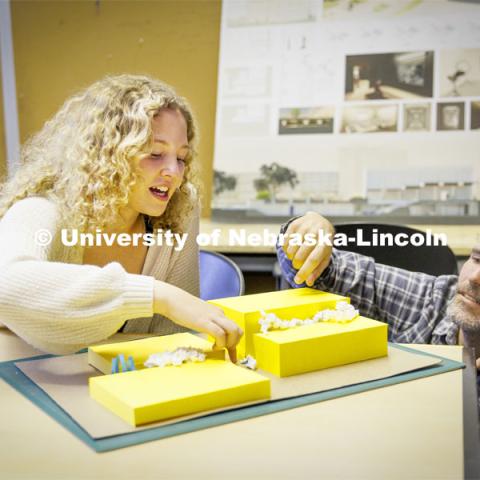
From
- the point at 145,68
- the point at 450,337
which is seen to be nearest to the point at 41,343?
the point at 450,337

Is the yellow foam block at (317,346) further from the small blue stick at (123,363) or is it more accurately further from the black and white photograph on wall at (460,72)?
the black and white photograph on wall at (460,72)

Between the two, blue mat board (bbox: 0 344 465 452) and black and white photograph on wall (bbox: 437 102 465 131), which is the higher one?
black and white photograph on wall (bbox: 437 102 465 131)

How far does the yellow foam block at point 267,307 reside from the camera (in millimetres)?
1123

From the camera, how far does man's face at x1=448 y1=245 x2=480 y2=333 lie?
1430 millimetres

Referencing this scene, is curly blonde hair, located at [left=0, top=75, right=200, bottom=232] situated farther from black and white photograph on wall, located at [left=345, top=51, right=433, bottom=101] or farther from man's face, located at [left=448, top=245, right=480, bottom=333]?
black and white photograph on wall, located at [left=345, top=51, right=433, bottom=101]

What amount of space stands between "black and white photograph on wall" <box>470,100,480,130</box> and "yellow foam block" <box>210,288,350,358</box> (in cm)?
166

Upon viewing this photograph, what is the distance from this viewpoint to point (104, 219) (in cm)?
152

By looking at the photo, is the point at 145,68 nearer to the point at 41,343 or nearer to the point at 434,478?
the point at 41,343

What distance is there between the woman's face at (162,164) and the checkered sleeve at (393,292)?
1.07ft

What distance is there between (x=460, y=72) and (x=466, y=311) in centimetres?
154

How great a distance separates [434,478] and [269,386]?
11.0 inches

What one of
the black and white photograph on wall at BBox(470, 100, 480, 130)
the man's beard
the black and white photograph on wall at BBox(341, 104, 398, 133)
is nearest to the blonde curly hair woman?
the man's beard

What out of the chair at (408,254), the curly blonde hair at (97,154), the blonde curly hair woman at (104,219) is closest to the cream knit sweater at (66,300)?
the blonde curly hair woman at (104,219)

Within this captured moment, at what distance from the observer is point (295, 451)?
2.58 feet
